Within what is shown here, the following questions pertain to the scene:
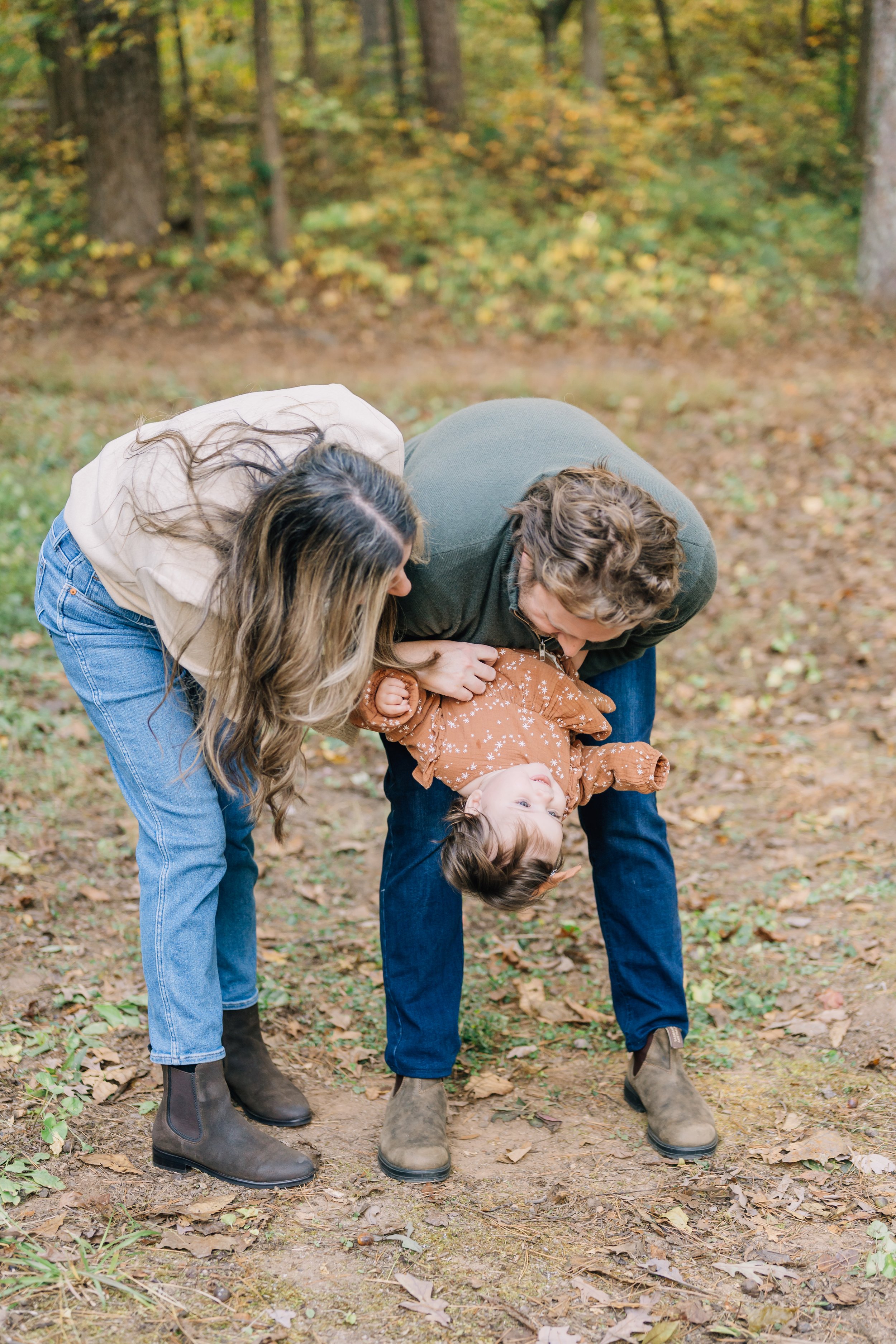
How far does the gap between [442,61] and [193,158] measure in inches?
A: 170

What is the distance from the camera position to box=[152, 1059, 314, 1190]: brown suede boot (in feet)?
8.29

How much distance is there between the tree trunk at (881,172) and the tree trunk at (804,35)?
725cm

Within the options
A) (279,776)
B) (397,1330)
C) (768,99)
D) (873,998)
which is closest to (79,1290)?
(397,1330)

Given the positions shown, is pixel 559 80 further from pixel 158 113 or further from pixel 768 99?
pixel 158 113

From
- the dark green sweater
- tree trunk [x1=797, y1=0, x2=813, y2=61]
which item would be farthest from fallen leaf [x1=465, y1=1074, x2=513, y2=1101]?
tree trunk [x1=797, y1=0, x2=813, y2=61]

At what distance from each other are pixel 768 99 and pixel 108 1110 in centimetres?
1686

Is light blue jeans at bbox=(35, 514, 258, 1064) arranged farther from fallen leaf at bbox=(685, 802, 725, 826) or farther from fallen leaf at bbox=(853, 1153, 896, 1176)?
fallen leaf at bbox=(685, 802, 725, 826)

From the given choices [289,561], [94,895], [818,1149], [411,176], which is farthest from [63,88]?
[818,1149]

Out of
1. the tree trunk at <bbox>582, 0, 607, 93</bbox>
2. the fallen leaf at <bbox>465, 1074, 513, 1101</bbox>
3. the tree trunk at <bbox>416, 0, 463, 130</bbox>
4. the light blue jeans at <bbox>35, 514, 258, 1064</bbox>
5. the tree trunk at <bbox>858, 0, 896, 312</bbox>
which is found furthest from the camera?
the tree trunk at <bbox>582, 0, 607, 93</bbox>

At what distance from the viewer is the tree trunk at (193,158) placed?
10.7 metres

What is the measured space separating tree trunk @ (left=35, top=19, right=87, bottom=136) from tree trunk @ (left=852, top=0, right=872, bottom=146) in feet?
28.0

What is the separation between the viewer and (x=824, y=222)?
42.1ft

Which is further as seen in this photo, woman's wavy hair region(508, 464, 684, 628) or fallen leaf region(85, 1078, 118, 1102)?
fallen leaf region(85, 1078, 118, 1102)

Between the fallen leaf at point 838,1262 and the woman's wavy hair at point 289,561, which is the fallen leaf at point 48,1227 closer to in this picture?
the woman's wavy hair at point 289,561
